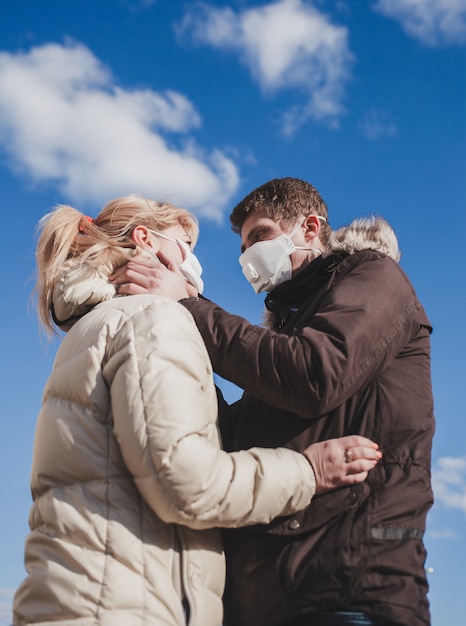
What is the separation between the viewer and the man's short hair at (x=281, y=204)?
5.34 metres

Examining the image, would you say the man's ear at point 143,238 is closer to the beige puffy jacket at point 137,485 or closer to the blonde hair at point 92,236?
the blonde hair at point 92,236

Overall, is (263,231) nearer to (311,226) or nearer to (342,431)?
(311,226)

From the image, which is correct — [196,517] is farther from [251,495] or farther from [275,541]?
[275,541]

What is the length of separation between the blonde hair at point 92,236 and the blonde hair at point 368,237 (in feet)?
3.03

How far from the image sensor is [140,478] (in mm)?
2971

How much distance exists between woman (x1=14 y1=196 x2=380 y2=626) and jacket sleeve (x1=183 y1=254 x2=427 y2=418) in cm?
27

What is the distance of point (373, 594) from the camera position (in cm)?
319

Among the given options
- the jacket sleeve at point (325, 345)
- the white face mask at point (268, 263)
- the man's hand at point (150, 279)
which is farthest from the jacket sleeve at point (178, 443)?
the white face mask at point (268, 263)

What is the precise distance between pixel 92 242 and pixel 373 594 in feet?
7.05

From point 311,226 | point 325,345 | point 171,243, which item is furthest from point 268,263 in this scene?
point 325,345

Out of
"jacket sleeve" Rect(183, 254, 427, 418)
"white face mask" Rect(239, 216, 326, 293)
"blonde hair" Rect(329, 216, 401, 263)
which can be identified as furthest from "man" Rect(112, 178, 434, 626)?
"white face mask" Rect(239, 216, 326, 293)

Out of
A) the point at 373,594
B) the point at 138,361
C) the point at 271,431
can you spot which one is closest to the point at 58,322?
the point at 138,361

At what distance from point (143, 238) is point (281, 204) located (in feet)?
4.70

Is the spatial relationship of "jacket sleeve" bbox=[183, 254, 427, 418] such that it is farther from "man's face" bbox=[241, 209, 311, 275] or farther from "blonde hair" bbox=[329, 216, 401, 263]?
"man's face" bbox=[241, 209, 311, 275]
